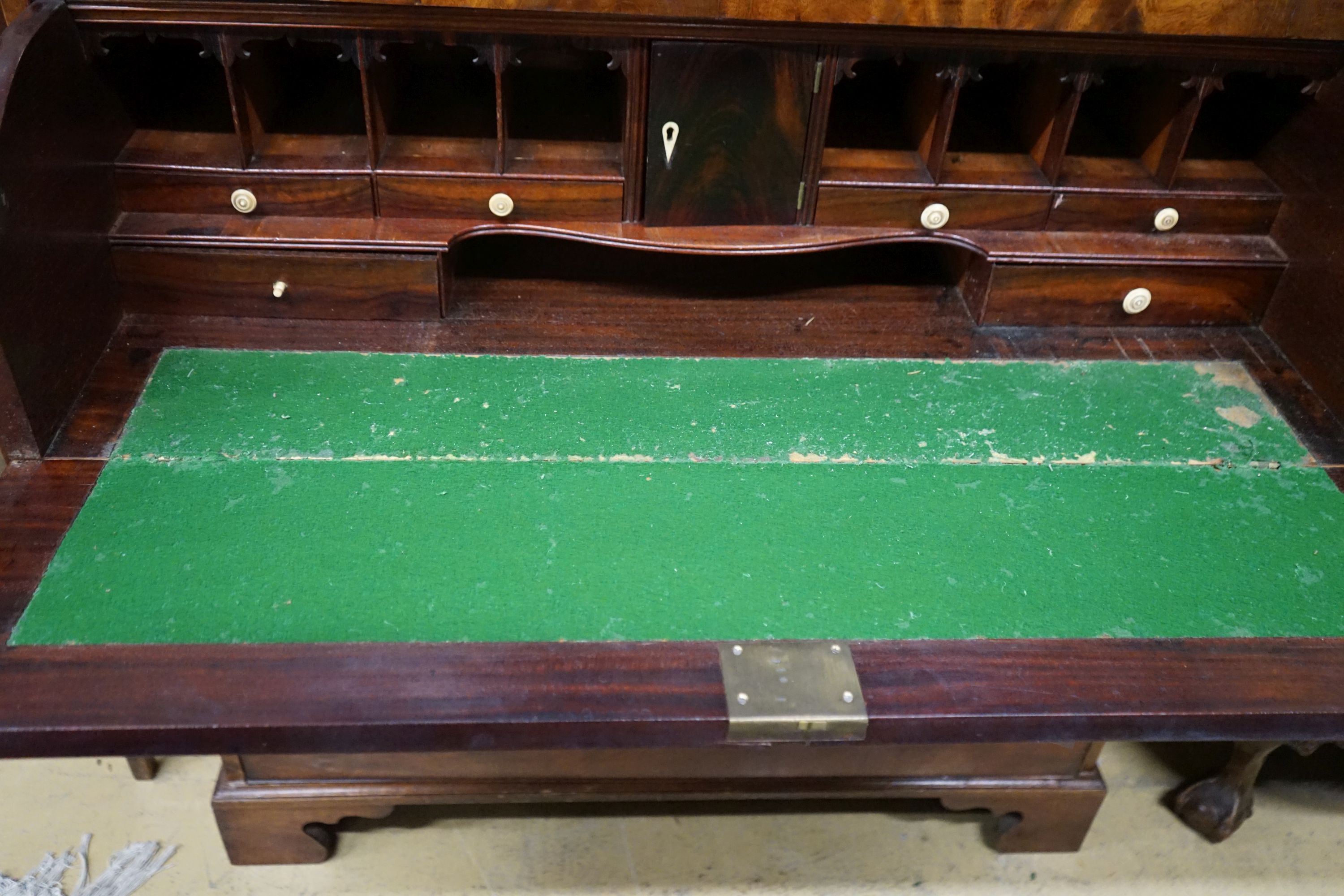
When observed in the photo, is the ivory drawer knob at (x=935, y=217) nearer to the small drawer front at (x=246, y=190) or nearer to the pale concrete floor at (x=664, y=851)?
the small drawer front at (x=246, y=190)

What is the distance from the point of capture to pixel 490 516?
4.20 feet

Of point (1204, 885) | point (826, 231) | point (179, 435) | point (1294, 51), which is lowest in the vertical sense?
point (1204, 885)

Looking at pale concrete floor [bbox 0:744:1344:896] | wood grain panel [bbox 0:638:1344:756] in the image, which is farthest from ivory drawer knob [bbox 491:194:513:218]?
pale concrete floor [bbox 0:744:1344:896]

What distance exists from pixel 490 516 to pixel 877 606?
0.44 metres

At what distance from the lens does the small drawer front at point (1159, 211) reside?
165 centimetres

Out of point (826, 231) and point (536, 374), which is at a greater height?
point (826, 231)

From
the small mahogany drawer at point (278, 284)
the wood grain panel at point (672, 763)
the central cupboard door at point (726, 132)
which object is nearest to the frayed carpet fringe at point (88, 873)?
the wood grain panel at point (672, 763)

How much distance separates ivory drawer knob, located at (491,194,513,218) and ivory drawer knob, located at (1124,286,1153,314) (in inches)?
36.3

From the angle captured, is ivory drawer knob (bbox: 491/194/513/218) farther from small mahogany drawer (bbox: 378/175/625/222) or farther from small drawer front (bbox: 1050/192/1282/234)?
small drawer front (bbox: 1050/192/1282/234)

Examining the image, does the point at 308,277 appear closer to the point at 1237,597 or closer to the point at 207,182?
the point at 207,182

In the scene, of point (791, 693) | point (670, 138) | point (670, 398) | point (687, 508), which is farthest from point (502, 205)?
point (791, 693)

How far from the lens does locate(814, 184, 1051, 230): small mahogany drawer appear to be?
161 cm

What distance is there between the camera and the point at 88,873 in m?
1.62

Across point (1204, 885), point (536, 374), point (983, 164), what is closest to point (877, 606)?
point (536, 374)
